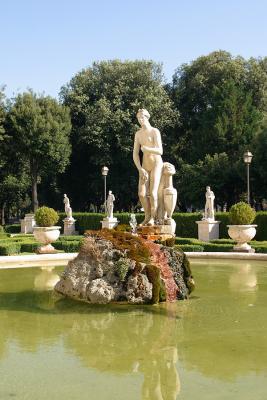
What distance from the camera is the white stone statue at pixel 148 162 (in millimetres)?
12898

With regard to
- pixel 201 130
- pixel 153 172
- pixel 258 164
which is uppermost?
pixel 201 130

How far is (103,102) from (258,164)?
1275 centimetres

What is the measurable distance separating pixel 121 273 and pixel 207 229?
1792cm

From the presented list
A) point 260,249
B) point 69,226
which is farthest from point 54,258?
point 69,226

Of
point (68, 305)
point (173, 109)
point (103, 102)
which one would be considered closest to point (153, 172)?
point (68, 305)

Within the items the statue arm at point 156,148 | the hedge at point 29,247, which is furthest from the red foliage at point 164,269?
the hedge at point 29,247

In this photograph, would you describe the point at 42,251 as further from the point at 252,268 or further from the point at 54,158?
the point at 54,158

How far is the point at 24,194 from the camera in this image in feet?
177

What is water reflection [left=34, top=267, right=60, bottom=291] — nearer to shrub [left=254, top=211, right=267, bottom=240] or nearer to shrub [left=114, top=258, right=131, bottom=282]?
shrub [left=114, top=258, right=131, bottom=282]

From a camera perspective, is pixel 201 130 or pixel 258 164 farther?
pixel 201 130

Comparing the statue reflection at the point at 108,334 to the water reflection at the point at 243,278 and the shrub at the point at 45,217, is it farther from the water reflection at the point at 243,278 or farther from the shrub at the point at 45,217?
the shrub at the point at 45,217

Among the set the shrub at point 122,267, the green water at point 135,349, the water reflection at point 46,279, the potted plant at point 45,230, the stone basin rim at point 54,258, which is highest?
the potted plant at point 45,230

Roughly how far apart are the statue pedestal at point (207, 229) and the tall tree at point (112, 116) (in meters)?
15.2

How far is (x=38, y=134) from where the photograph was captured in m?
41.6
